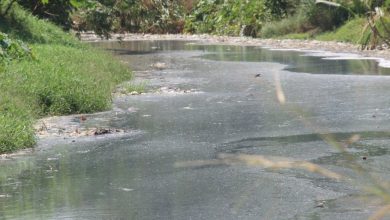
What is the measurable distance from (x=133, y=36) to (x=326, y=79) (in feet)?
101

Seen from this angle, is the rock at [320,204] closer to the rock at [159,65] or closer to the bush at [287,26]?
the rock at [159,65]

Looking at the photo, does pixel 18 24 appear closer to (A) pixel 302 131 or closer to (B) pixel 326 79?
(B) pixel 326 79

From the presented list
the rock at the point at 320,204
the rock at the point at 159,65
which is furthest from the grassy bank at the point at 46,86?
the rock at the point at 159,65

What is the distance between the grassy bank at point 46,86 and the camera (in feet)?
38.7

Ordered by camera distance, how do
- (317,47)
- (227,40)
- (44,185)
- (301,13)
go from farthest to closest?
(227,40)
(301,13)
(317,47)
(44,185)

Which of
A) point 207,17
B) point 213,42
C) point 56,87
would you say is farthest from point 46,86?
point 207,17

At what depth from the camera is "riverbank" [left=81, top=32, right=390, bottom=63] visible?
28.7 m

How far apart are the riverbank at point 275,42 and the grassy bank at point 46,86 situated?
817 cm

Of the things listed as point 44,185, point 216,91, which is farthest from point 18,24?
point 44,185

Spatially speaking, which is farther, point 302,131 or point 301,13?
point 301,13

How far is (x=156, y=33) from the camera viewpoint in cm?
5288

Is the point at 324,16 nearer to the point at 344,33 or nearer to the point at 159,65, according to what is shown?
the point at 344,33

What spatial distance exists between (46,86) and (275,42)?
80.6 feet

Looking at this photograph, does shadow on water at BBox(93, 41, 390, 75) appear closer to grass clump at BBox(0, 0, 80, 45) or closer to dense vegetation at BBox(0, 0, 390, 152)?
dense vegetation at BBox(0, 0, 390, 152)
